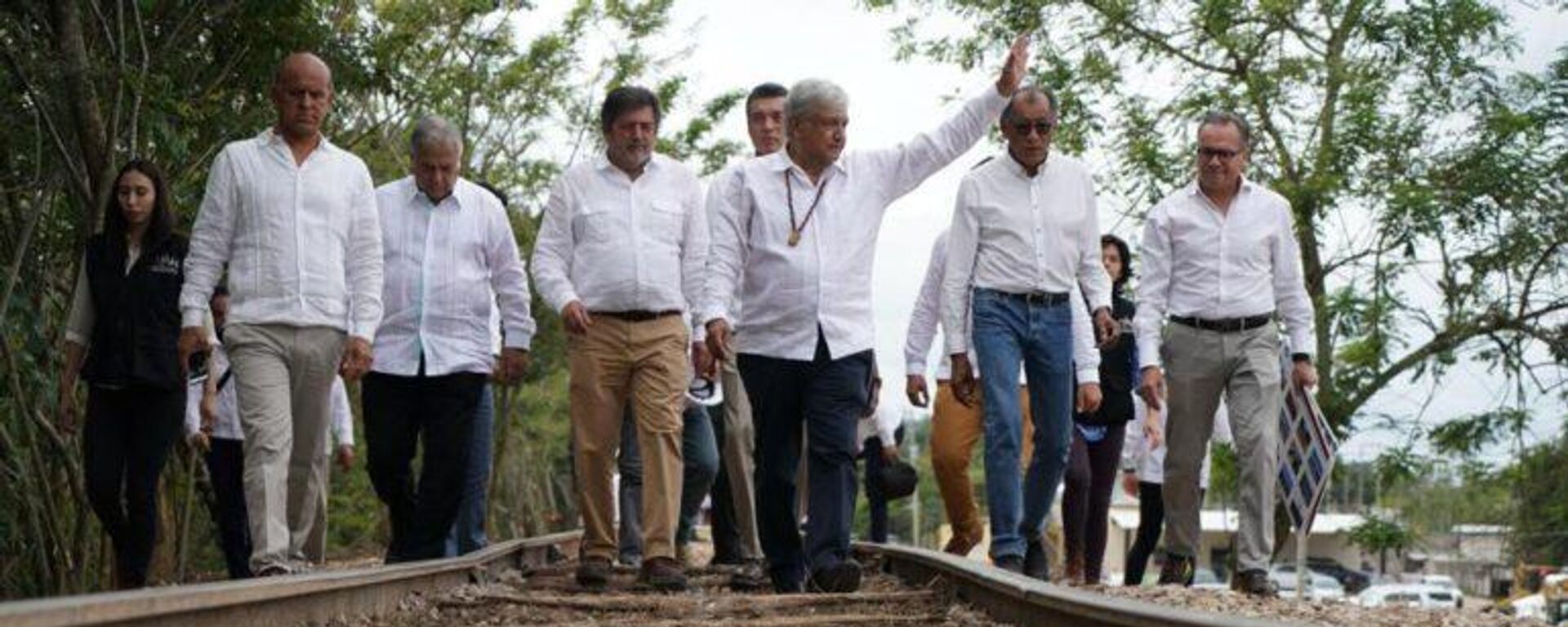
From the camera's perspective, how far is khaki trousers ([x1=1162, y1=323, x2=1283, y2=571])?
9.98 m

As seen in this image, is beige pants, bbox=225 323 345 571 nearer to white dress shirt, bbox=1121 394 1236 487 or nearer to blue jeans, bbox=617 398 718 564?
blue jeans, bbox=617 398 718 564

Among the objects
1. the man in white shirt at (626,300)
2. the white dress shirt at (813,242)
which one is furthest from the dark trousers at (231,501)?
the white dress shirt at (813,242)

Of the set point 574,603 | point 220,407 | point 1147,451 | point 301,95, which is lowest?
point 574,603

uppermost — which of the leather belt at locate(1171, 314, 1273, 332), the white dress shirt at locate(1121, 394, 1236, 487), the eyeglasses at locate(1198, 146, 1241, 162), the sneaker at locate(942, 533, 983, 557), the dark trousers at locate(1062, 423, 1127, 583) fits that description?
the eyeglasses at locate(1198, 146, 1241, 162)

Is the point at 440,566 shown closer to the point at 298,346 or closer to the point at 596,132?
the point at 298,346

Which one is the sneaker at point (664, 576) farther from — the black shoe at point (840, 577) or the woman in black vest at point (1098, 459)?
the woman in black vest at point (1098, 459)

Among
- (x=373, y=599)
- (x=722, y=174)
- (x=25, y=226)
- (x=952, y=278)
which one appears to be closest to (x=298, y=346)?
(x=373, y=599)

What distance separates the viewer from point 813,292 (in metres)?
8.94

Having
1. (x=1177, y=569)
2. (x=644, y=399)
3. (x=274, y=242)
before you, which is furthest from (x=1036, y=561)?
(x=274, y=242)

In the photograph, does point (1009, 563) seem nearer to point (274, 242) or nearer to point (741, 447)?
point (741, 447)

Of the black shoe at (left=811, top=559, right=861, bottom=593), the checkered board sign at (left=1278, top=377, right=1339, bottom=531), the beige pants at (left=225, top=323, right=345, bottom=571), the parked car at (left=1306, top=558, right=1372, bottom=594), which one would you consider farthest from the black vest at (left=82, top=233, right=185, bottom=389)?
the parked car at (left=1306, top=558, right=1372, bottom=594)

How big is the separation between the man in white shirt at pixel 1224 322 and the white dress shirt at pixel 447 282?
279cm

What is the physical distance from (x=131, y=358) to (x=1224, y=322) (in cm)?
447

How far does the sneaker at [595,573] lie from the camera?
9.98m
